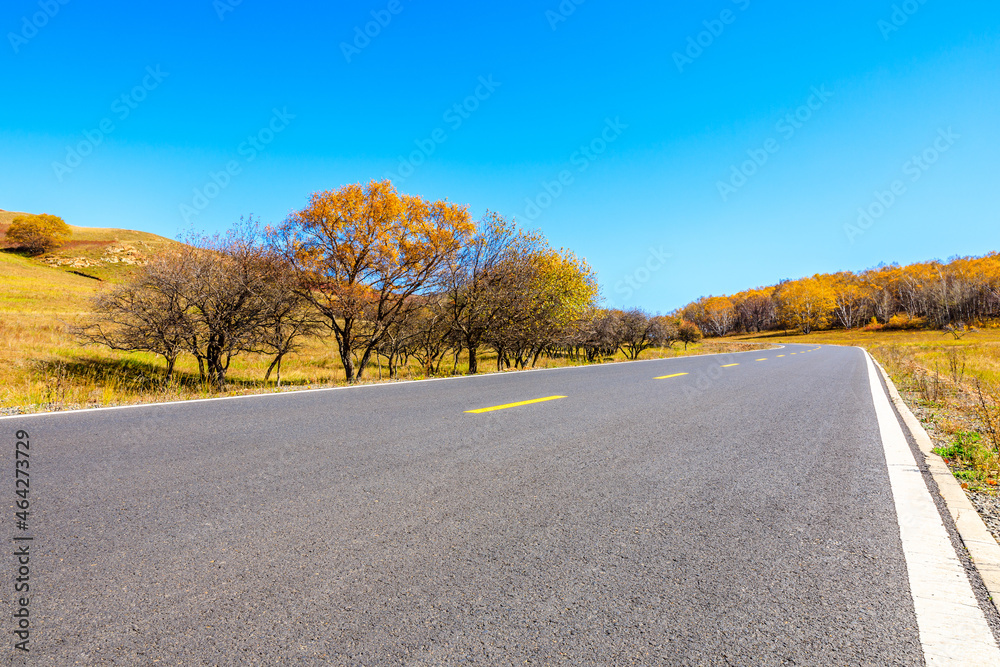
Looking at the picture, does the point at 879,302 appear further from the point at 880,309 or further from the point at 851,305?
the point at 851,305

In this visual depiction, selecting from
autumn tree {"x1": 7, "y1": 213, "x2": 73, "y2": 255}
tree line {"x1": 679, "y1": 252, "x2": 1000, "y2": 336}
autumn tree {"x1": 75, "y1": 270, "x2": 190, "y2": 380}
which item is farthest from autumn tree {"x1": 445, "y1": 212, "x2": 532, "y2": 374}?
tree line {"x1": 679, "y1": 252, "x2": 1000, "y2": 336}

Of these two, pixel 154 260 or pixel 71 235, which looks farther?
pixel 71 235

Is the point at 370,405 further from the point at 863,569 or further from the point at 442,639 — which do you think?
the point at 863,569

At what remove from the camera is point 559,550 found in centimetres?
239

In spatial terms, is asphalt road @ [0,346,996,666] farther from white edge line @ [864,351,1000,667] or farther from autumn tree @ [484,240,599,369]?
autumn tree @ [484,240,599,369]

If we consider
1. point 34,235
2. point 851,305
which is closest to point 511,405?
point 34,235

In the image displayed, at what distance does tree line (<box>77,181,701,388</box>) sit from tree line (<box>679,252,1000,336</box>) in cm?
8436

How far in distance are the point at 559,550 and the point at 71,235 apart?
10054 cm

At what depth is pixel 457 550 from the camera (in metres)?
2.38

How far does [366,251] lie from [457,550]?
55.4 feet

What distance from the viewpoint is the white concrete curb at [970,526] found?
2210mm

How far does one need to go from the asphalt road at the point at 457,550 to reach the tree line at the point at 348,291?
36.5 feet

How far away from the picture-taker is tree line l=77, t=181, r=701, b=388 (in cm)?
1468

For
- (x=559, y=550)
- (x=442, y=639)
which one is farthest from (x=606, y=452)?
(x=442, y=639)
